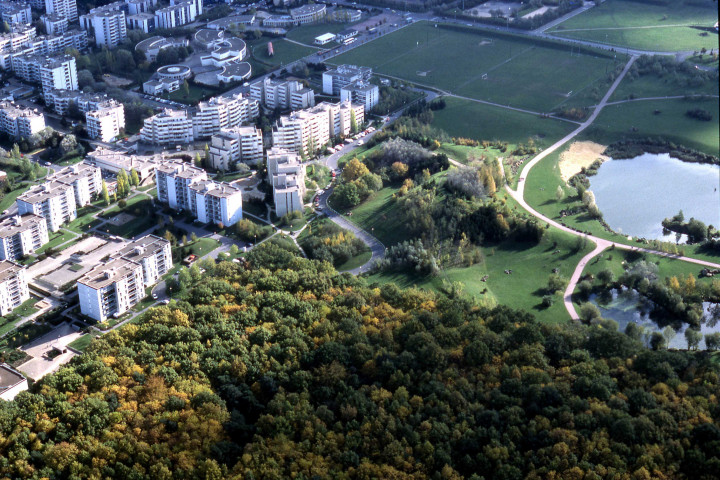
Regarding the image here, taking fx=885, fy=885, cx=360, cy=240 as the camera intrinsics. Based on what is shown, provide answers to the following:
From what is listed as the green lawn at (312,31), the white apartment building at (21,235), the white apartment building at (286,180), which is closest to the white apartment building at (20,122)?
the white apartment building at (21,235)

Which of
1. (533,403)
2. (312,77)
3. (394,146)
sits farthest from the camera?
(312,77)

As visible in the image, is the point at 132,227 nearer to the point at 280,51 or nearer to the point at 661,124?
the point at 280,51

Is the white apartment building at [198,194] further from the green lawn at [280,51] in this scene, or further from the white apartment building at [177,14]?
the white apartment building at [177,14]

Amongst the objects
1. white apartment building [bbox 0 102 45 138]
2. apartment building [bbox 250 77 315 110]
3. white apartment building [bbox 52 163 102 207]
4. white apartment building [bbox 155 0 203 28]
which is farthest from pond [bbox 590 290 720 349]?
white apartment building [bbox 155 0 203 28]

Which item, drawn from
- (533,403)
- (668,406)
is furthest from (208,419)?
(668,406)

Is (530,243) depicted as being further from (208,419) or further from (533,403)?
(208,419)

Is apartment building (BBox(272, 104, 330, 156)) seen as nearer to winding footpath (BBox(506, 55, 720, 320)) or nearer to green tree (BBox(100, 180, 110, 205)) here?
green tree (BBox(100, 180, 110, 205))
